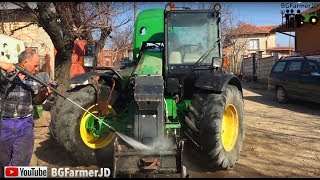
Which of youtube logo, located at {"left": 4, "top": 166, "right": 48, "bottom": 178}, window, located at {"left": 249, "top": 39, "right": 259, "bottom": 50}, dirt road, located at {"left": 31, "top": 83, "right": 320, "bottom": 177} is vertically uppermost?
window, located at {"left": 249, "top": 39, "right": 259, "bottom": 50}

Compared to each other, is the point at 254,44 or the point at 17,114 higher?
the point at 254,44

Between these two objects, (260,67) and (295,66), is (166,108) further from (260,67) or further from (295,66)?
(260,67)

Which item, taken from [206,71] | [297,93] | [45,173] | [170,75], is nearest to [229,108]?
[206,71]

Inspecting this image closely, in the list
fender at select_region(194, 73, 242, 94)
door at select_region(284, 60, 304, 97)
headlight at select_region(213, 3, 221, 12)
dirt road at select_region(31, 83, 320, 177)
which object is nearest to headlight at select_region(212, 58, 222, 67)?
fender at select_region(194, 73, 242, 94)

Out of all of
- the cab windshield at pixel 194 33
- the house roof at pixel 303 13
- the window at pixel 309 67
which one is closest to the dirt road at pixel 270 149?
the window at pixel 309 67

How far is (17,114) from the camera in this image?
4.15 metres

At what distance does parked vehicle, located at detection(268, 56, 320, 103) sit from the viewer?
1162 cm

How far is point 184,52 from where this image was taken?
6.13 meters

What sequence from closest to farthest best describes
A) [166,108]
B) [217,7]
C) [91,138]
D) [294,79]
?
[166,108] → [91,138] → [217,7] → [294,79]

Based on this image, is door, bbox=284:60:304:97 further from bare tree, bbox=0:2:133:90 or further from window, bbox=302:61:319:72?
bare tree, bbox=0:2:133:90

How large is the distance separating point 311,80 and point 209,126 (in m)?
7.82

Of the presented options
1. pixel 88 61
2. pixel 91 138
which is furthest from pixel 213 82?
pixel 88 61

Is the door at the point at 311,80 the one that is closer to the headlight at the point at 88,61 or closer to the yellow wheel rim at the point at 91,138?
the headlight at the point at 88,61

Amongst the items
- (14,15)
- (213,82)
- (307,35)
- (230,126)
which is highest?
(307,35)
